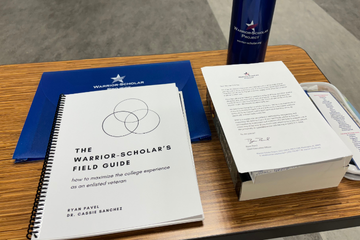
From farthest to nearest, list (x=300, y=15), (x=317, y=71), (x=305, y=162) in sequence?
(x=300, y=15) → (x=317, y=71) → (x=305, y=162)

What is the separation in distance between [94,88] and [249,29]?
0.35m

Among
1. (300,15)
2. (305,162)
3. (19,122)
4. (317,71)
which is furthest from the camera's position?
(300,15)

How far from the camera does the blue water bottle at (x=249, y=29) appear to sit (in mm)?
492

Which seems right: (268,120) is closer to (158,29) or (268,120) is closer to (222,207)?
(222,207)

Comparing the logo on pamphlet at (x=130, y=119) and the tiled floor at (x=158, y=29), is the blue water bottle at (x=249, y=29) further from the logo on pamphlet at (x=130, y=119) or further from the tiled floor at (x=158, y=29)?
the tiled floor at (x=158, y=29)

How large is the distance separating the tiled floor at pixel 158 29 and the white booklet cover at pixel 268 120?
1273 mm

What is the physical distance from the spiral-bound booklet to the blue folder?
0.05m

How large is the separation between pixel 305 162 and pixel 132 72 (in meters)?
0.42

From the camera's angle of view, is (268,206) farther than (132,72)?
No

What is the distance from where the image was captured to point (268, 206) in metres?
0.40

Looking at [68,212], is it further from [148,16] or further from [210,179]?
[148,16]

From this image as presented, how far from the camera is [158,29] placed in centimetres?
191

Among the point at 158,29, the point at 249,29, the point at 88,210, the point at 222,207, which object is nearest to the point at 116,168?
the point at 88,210

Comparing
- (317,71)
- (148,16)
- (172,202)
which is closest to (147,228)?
(172,202)
